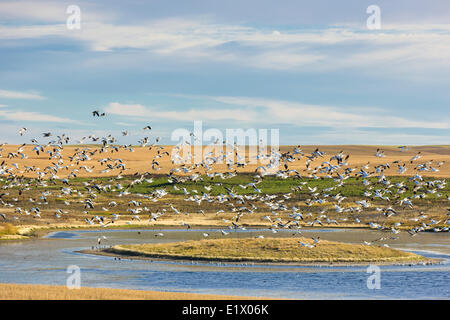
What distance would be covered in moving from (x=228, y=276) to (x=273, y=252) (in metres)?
10.7

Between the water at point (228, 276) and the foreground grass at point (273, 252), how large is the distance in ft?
7.45

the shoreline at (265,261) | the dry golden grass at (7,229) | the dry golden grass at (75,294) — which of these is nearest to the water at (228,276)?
the shoreline at (265,261)

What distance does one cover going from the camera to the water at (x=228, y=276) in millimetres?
58062

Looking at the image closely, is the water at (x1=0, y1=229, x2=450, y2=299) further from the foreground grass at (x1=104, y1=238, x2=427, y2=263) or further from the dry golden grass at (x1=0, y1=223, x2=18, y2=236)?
the dry golden grass at (x1=0, y1=223, x2=18, y2=236)

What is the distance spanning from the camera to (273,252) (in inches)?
2945

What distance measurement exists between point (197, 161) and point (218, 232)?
289 feet

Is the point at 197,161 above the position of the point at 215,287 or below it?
above

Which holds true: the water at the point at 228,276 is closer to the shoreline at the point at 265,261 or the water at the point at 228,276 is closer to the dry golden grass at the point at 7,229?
the shoreline at the point at 265,261

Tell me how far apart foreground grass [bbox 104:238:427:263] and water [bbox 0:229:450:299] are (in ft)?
7.45

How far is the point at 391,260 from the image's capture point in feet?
241

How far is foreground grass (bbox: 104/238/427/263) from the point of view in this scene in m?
73.6
